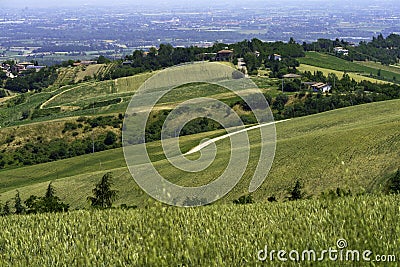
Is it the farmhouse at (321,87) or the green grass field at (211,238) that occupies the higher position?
the green grass field at (211,238)

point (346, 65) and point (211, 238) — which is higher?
point (211, 238)

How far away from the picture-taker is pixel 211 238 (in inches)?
225

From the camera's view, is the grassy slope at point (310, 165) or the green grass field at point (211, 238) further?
the grassy slope at point (310, 165)

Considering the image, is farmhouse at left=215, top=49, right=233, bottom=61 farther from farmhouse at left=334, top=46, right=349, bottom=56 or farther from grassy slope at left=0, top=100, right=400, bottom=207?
grassy slope at left=0, top=100, right=400, bottom=207

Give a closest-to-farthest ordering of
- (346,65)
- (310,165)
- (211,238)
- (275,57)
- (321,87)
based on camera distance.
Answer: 1. (211,238)
2. (310,165)
3. (321,87)
4. (275,57)
5. (346,65)

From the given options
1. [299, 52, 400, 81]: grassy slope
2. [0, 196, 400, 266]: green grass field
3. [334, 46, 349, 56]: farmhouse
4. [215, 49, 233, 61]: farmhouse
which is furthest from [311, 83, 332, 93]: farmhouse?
[0, 196, 400, 266]: green grass field

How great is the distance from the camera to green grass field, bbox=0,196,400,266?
495cm

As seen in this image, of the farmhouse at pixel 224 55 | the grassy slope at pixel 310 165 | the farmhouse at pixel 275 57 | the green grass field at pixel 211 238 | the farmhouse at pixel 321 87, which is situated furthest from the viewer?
the farmhouse at pixel 224 55

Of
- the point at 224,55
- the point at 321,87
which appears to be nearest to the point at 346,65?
the point at 224,55

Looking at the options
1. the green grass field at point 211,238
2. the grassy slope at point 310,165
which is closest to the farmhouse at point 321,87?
the grassy slope at point 310,165

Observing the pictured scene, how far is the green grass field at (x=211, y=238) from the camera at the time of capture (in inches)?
195

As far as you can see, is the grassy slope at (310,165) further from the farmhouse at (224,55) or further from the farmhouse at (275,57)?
the farmhouse at (224,55)

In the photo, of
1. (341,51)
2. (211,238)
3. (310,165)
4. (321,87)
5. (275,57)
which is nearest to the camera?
(211,238)

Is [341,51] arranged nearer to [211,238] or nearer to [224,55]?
[224,55]
